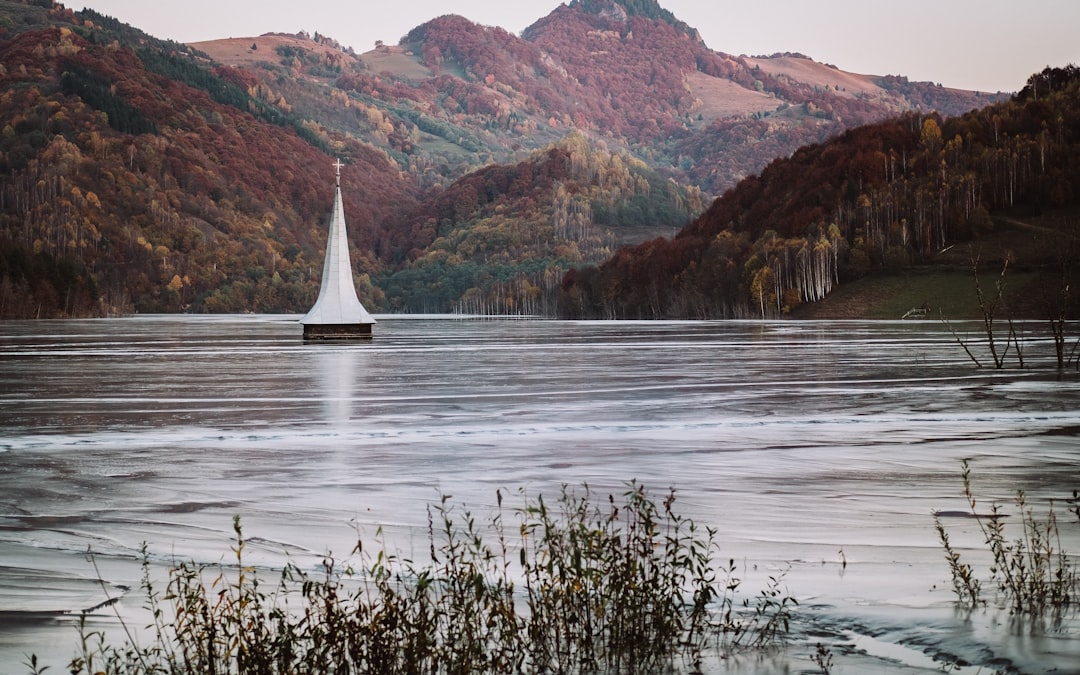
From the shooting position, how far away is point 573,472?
1900 cm

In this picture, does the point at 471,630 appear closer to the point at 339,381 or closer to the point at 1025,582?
the point at 1025,582

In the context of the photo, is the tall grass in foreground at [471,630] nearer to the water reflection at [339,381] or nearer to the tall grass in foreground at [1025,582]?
the tall grass in foreground at [1025,582]

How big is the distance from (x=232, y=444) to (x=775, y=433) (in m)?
11.2

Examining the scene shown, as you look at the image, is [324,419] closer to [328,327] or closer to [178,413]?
[178,413]

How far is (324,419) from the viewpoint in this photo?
28.9 metres

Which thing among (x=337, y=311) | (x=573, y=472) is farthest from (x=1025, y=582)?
(x=337, y=311)

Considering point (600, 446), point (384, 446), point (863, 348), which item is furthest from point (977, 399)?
point (863, 348)

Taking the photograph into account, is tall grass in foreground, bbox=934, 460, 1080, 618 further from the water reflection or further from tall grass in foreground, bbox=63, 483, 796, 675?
the water reflection

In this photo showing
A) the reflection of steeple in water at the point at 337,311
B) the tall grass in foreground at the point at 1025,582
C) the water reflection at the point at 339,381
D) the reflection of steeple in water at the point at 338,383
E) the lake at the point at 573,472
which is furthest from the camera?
the reflection of steeple in water at the point at 337,311

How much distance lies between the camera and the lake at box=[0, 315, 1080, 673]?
10.4 meters

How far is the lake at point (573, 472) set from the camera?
34.0 feet

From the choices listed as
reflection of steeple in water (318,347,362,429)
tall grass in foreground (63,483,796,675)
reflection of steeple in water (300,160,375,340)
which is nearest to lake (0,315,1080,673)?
reflection of steeple in water (318,347,362,429)

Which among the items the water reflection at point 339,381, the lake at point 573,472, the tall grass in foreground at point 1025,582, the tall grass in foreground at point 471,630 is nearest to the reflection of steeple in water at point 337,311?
the water reflection at point 339,381

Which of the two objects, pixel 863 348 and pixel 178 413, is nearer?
pixel 178 413
